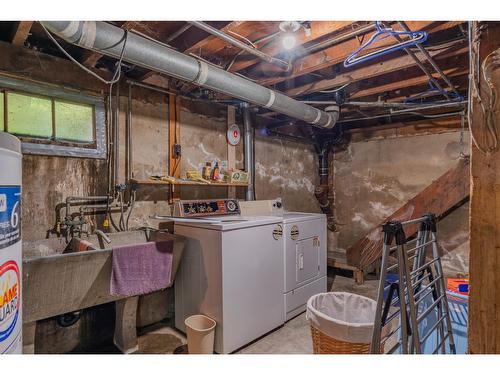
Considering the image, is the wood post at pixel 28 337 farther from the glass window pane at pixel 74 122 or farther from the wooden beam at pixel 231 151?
the wooden beam at pixel 231 151

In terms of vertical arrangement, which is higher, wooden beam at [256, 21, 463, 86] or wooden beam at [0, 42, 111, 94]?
wooden beam at [256, 21, 463, 86]

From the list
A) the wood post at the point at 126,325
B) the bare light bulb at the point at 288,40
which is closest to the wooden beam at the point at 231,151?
the bare light bulb at the point at 288,40

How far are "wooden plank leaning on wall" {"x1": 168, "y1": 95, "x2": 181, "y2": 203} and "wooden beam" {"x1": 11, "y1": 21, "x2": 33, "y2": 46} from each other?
117 centimetres

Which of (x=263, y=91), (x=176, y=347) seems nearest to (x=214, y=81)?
(x=263, y=91)

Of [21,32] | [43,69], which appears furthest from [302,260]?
[21,32]

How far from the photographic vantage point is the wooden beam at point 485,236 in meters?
1.05

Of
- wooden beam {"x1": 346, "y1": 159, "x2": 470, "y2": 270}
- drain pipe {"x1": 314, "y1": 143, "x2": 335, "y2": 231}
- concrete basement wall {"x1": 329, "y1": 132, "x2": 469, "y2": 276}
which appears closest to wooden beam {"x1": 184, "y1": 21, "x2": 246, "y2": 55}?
drain pipe {"x1": 314, "y1": 143, "x2": 335, "y2": 231}

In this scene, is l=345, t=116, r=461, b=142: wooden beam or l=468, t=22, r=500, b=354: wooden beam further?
l=345, t=116, r=461, b=142: wooden beam

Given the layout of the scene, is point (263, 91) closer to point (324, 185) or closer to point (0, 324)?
point (0, 324)

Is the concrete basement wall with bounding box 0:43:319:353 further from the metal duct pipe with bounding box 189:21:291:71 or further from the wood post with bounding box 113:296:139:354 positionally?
the metal duct pipe with bounding box 189:21:291:71

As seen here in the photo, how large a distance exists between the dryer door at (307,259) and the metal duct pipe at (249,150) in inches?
34.0

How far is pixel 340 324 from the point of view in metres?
1.62

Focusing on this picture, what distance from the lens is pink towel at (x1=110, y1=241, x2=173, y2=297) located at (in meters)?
1.85

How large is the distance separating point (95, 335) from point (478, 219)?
2716mm
